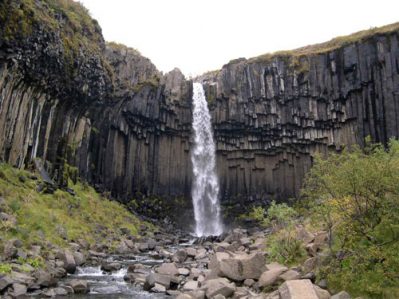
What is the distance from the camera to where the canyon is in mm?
37844

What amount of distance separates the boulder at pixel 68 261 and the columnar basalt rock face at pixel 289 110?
3481 cm

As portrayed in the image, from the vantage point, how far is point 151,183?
4975cm

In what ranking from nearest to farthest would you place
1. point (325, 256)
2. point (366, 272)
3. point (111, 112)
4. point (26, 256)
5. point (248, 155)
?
1. point (366, 272)
2. point (325, 256)
3. point (26, 256)
4. point (111, 112)
5. point (248, 155)

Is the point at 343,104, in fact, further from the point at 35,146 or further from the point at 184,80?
the point at 35,146

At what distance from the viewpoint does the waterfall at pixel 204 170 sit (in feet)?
170

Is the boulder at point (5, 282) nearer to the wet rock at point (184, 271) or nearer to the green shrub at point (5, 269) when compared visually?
the green shrub at point (5, 269)

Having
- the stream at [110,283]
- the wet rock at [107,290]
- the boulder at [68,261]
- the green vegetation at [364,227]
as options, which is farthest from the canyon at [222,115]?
the green vegetation at [364,227]

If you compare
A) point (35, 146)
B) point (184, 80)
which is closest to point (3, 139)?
point (35, 146)

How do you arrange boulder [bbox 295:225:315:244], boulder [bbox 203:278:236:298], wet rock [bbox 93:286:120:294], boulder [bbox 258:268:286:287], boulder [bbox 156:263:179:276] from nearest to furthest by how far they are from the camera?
boulder [bbox 203:278:236:298]
boulder [bbox 258:268:286:287]
wet rock [bbox 93:286:120:294]
boulder [bbox 295:225:315:244]
boulder [bbox 156:263:179:276]

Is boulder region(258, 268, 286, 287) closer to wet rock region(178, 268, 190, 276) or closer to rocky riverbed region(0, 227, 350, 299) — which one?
rocky riverbed region(0, 227, 350, 299)

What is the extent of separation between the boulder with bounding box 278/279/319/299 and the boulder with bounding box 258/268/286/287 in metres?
2.49

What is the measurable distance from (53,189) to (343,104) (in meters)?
35.3

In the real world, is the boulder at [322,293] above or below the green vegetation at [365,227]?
below

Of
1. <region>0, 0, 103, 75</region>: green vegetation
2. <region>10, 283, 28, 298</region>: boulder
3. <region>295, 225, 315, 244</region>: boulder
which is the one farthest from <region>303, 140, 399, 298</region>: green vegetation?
<region>0, 0, 103, 75</region>: green vegetation
